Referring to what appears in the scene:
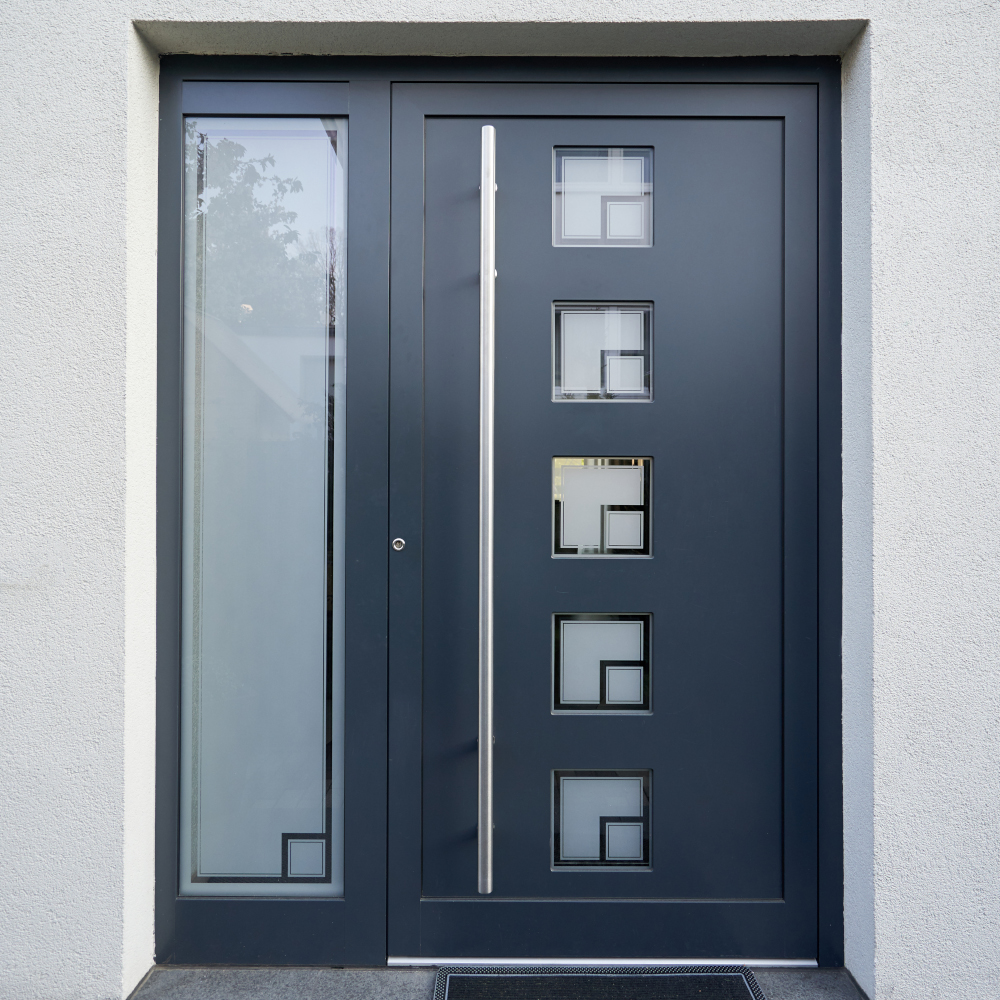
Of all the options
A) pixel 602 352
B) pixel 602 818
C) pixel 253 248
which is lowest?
pixel 602 818

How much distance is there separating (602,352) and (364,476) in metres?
0.75

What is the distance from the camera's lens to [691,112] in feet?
5.23

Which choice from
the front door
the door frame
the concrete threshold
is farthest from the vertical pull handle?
the concrete threshold

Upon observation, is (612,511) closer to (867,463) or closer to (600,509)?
(600,509)

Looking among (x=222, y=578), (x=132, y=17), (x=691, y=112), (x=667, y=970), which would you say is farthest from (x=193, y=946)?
(x=691, y=112)

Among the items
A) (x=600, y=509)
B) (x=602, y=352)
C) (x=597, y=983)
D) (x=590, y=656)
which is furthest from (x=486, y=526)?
(x=597, y=983)

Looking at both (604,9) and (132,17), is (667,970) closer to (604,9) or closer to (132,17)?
(604,9)

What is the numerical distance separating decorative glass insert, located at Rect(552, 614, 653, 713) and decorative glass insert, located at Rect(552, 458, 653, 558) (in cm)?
21

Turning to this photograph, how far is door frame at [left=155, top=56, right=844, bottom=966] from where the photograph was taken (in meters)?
1.57

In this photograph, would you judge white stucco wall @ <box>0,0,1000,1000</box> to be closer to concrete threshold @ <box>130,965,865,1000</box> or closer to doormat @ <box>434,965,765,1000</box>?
concrete threshold @ <box>130,965,865,1000</box>

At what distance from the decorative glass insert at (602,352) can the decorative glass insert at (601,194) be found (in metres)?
0.19

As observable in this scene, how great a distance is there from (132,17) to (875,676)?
2503 mm

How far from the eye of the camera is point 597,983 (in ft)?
4.90

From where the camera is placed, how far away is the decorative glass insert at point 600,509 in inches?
63.8
